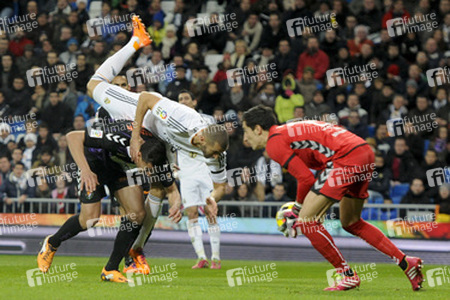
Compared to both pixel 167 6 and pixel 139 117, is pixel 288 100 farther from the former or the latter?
pixel 139 117

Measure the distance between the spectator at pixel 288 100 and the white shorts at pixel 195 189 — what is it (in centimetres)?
407

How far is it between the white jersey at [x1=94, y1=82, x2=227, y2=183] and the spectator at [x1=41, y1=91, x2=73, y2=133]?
9.47m

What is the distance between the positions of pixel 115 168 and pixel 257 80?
29.5 ft

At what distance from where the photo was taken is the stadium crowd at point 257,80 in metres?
17.1

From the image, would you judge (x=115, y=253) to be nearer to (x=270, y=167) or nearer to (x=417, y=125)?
(x=270, y=167)

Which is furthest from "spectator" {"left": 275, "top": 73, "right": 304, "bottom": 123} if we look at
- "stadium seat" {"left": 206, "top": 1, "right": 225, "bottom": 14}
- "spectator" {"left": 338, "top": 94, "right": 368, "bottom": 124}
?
"stadium seat" {"left": 206, "top": 1, "right": 225, "bottom": 14}

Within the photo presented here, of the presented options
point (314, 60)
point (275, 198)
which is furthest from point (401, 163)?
point (314, 60)

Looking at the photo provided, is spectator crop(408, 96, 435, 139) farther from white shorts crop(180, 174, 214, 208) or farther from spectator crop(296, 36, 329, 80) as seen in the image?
white shorts crop(180, 174, 214, 208)

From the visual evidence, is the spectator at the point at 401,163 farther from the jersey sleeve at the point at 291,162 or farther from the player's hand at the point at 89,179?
the jersey sleeve at the point at 291,162

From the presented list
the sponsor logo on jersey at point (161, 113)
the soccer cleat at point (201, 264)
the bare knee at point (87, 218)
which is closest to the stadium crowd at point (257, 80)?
the soccer cleat at point (201, 264)

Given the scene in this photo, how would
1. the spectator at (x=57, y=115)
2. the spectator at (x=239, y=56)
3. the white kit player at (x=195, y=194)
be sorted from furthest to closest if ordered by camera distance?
the spectator at (x=57, y=115) → the spectator at (x=239, y=56) → the white kit player at (x=195, y=194)

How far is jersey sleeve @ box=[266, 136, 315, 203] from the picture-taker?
849 cm

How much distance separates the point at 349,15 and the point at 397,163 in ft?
16.7

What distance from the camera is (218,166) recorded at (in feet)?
33.7
